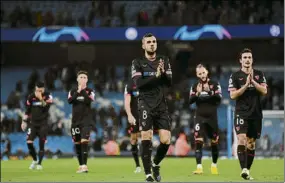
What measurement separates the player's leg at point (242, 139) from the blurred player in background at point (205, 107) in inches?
83.1

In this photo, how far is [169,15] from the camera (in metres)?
32.6

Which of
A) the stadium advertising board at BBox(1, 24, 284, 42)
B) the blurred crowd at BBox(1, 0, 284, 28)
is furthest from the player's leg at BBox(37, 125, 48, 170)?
the blurred crowd at BBox(1, 0, 284, 28)

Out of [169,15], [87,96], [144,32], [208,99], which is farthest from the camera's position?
[169,15]

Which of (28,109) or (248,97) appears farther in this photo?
(28,109)

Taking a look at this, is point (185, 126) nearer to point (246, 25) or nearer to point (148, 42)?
point (246, 25)

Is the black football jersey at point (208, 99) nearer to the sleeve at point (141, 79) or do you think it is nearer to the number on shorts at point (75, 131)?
the number on shorts at point (75, 131)

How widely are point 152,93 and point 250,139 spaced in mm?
2799

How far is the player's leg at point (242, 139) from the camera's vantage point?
14.0 m

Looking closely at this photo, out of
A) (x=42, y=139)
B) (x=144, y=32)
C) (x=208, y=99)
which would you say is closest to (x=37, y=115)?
(x=42, y=139)

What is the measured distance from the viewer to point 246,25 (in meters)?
31.8

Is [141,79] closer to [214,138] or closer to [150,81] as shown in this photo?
[150,81]

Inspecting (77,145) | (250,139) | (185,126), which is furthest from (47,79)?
(250,139)

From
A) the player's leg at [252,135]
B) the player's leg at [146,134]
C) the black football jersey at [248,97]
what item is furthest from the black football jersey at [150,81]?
the player's leg at [252,135]

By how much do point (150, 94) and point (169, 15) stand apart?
2047cm
